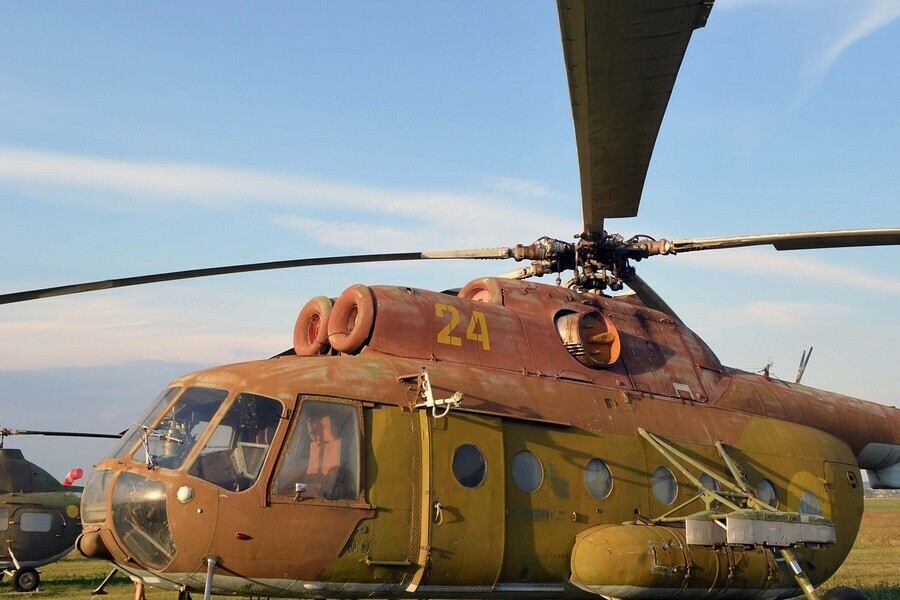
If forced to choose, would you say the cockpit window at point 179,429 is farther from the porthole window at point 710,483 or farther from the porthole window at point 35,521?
the porthole window at point 35,521

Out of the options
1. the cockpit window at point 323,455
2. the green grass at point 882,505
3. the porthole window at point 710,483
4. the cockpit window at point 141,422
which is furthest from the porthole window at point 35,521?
the green grass at point 882,505

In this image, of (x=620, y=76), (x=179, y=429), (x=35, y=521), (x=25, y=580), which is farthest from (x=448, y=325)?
(x=35, y=521)

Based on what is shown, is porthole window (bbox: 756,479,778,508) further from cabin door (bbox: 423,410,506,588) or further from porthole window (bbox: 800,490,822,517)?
cabin door (bbox: 423,410,506,588)

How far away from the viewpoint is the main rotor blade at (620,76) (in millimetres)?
5992

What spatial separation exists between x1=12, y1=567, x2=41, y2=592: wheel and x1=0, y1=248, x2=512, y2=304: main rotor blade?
13348 mm

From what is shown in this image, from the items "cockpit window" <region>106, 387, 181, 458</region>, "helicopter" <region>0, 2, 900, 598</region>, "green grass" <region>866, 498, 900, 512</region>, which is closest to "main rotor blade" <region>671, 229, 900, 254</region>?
"helicopter" <region>0, 2, 900, 598</region>

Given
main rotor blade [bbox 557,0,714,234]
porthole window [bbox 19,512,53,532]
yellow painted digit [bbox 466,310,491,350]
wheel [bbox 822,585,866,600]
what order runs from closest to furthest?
main rotor blade [bbox 557,0,714,234] → yellow painted digit [bbox 466,310,491,350] → wheel [bbox 822,585,866,600] → porthole window [bbox 19,512,53,532]

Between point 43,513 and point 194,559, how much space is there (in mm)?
14936

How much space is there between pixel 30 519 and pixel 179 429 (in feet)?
47.3

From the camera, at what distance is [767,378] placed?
11.7m

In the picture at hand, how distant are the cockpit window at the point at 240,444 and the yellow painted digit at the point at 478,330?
2323 millimetres

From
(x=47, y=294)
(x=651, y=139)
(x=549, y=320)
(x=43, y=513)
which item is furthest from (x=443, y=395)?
(x=43, y=513)

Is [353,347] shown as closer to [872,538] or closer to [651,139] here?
[651,139]

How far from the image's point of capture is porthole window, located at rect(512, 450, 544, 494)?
8336 mm
